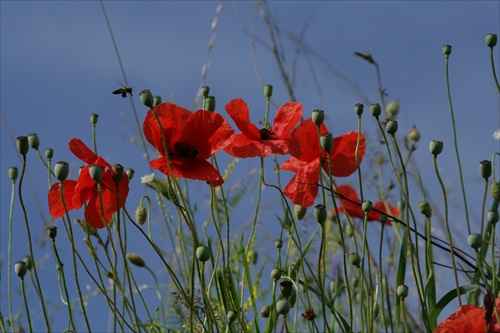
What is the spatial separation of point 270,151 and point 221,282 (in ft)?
1.26

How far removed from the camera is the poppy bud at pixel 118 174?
1.65 m

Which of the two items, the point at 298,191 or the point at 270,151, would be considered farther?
the point at 298,191

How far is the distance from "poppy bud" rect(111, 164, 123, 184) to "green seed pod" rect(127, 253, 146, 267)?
0.66 metres

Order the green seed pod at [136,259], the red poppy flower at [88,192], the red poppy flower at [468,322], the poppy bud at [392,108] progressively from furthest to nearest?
the poppy bud at [392,108]
the green seed pod at [136,259]
the red poppy flower at [88,192]
the red poppy flower at [468,322]

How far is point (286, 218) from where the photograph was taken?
2.19 metres

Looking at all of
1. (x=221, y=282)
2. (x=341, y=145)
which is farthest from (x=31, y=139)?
(x=341, y=145)

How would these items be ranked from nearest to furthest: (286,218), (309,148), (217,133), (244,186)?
(217,133), (309,148), (286,218), (244,186)

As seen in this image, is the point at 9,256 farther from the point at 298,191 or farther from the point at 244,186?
the point at 244,186

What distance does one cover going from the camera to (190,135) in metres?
1.85

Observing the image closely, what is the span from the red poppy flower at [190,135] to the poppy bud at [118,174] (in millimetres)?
A: 159

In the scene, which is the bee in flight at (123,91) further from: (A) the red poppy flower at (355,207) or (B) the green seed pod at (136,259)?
(A) the red poppy flower at (355,207)

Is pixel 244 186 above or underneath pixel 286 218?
above

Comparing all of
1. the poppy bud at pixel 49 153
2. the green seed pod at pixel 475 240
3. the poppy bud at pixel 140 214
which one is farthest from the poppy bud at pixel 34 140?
the green seed pod at pixel 475 240

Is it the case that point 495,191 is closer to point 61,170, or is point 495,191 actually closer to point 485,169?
point 485,169
